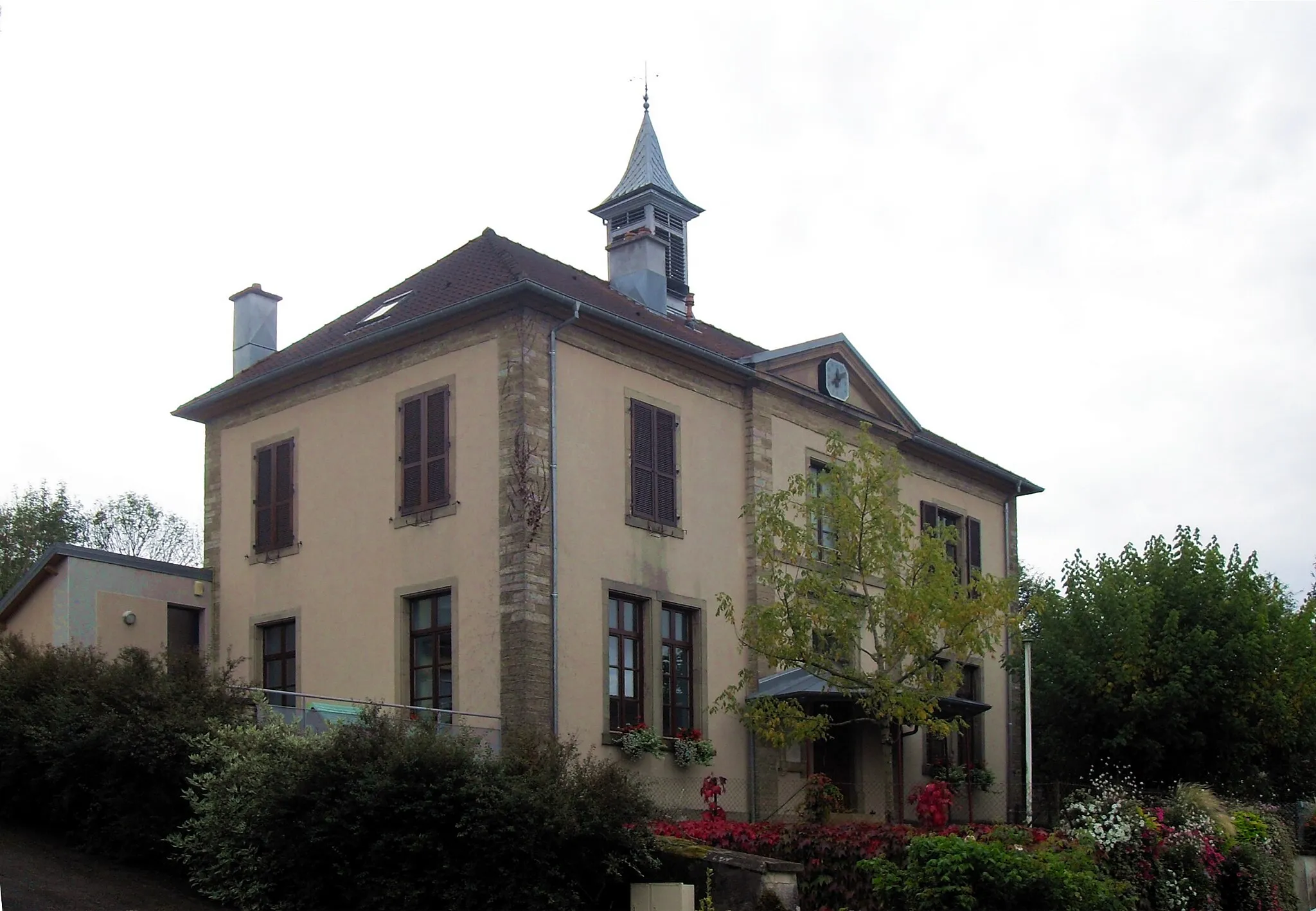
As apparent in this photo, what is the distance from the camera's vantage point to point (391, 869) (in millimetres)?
15188

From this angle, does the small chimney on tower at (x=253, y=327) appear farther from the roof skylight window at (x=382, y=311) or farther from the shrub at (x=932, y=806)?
the shrub at (x=932, y=806)

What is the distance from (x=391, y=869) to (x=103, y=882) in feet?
9.62

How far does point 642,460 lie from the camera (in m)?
22.7

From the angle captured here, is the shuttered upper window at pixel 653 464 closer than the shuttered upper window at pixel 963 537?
Yes

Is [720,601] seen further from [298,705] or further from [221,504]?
[221,504]

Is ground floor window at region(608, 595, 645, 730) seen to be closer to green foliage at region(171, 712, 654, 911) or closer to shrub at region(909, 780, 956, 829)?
shrub at region(909, 780, 956, 829)

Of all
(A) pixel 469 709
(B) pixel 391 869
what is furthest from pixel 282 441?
(B) pixel 391 869

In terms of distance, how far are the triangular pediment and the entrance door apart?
512 cm

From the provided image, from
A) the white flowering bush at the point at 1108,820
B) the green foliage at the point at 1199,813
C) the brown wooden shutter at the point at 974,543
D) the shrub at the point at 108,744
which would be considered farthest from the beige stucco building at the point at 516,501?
the brown wooden shutter at the point at 974,543

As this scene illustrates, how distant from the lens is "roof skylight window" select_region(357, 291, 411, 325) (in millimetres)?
24172

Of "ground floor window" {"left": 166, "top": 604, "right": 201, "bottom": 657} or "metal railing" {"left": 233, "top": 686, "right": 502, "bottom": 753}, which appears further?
"ground floor window" {"left": 166, "top": 604, "right": 201, "bottom": 657}

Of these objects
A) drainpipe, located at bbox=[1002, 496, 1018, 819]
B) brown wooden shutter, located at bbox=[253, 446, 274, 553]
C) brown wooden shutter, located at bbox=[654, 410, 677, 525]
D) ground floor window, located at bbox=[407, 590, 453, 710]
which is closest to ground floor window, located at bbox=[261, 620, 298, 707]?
brown wooden shutter, located at bbox=[253, 446, 274, 553]

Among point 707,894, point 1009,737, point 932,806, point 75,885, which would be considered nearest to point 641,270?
point 1009,737

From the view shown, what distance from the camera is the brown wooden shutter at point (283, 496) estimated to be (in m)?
24.2
